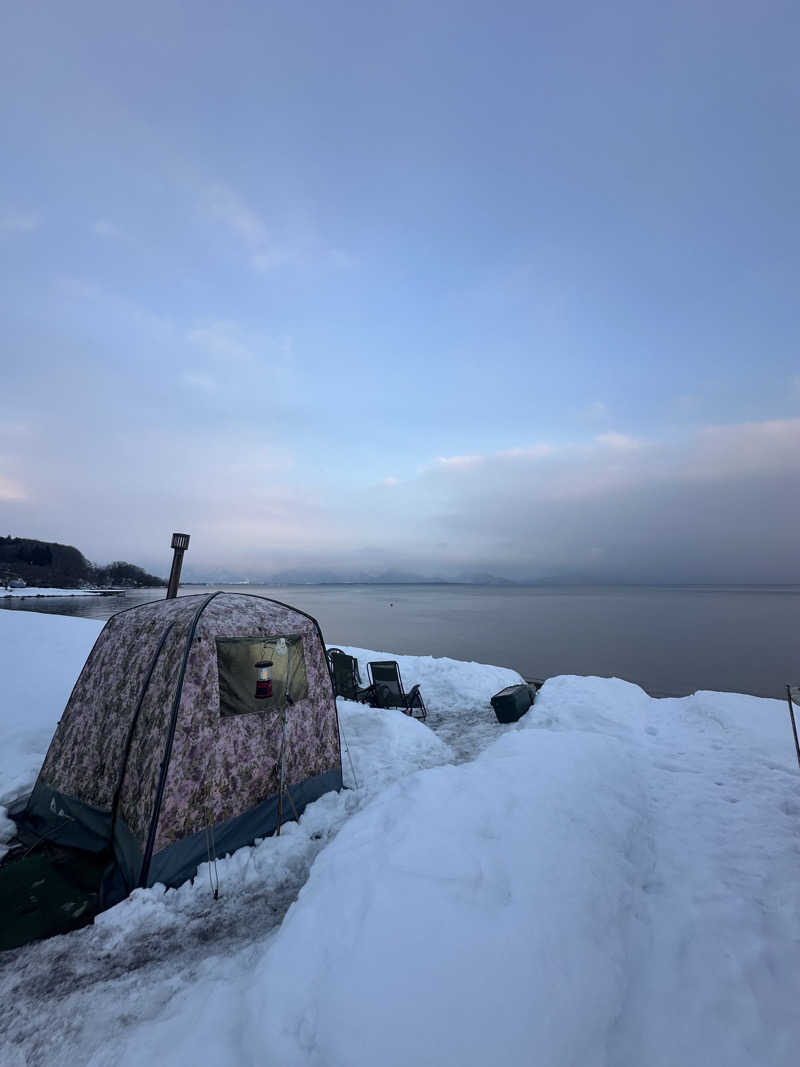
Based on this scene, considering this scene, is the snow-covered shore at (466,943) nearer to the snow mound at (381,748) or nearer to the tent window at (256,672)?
the snow mound at (381,748)

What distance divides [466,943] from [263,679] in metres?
3.73

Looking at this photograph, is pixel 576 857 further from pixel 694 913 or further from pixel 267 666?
pixel 267 666

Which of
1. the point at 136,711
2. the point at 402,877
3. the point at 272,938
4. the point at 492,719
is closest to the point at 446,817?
the point at 402,877

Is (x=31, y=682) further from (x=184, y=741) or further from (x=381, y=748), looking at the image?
(x=381, y=748)

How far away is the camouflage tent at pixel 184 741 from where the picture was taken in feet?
16.5

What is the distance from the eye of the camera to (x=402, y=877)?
4066mm

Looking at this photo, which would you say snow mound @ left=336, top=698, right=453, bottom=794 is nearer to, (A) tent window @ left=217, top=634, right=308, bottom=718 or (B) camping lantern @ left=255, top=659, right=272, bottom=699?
(A) tent window @ left=217, top=634, right=308, bottom=718

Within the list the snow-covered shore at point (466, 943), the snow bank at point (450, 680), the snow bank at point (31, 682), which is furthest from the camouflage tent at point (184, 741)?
the snow bank at point (450, 680)

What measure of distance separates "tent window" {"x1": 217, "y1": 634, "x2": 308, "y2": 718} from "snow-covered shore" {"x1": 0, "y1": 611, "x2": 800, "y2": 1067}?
67.9 inches

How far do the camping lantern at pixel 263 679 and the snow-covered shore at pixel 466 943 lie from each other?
1910 mm

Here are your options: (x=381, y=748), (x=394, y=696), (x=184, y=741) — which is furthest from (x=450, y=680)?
(x=184, y=741)

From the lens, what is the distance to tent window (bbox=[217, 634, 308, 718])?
5.71 m

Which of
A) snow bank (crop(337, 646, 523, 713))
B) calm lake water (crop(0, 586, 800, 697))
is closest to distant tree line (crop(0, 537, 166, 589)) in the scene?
calm lake water (crop(0, 586, 800, 697))

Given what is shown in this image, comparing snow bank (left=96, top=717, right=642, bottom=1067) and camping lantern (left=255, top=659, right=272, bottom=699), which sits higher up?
camping lantern (left=255, top=659, right=272, bottom=699)
